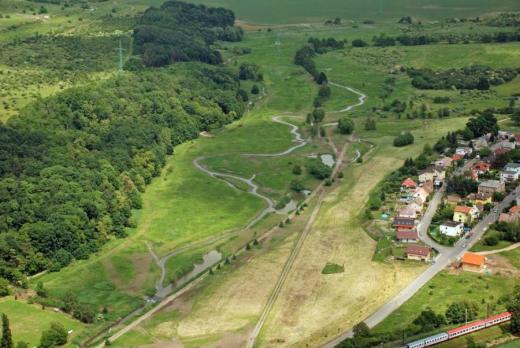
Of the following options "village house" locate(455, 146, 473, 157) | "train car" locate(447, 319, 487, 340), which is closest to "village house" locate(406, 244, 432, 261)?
"train car" locate(447, 319, 487, 340)

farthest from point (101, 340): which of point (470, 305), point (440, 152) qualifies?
point (440, 152)

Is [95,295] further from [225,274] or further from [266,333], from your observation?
[266,333]

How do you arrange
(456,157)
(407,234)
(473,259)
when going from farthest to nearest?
(456,157)
(407,234)
(473,259)

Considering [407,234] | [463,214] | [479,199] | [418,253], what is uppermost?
[479,199]

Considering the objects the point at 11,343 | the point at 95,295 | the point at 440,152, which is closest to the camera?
the point at 11,343

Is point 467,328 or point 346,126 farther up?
point 346,126

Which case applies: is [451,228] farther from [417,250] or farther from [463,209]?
[417,250]

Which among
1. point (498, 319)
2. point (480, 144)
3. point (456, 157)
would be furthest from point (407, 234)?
point (480, 144)
